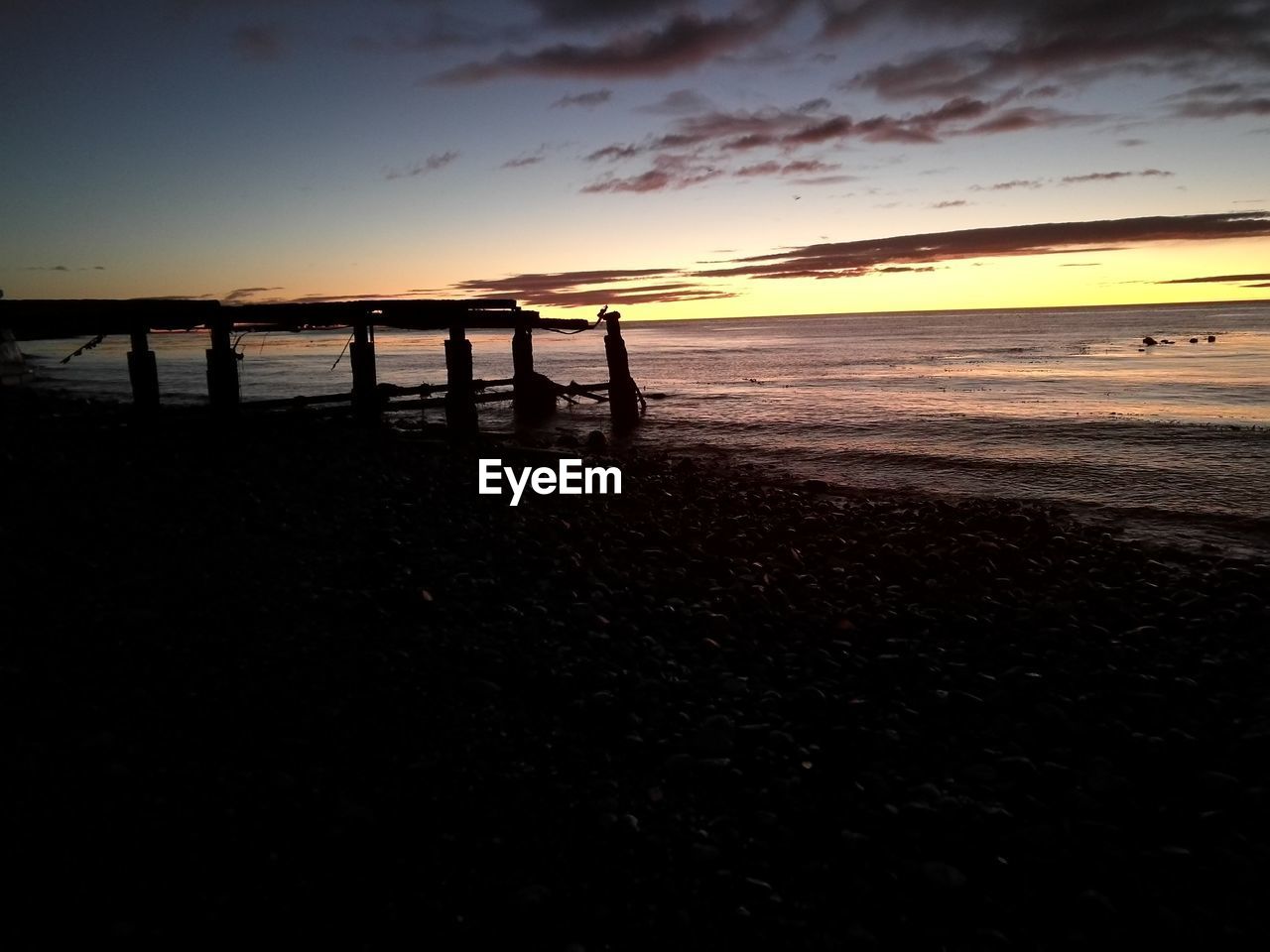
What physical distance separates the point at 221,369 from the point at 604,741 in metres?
13.2

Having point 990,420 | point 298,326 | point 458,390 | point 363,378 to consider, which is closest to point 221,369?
point 298,326

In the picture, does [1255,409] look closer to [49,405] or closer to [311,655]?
[311,655]

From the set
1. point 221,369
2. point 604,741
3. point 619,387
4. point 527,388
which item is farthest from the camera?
point 619,387

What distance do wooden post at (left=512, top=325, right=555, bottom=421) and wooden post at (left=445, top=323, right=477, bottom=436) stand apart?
406cm

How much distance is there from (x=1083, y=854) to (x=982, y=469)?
570 inches

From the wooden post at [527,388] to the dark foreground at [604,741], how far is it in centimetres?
1409

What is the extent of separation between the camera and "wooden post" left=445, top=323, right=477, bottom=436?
18375 mm

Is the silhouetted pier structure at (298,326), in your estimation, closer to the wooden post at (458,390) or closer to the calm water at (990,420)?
the wooden post at (458,390)

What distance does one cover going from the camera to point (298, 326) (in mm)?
16969

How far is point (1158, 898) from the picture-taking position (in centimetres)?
383

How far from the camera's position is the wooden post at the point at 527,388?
23.1 metres

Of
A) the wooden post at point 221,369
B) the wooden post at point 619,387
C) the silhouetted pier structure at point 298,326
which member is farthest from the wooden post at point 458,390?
the wooden post at point 619,387

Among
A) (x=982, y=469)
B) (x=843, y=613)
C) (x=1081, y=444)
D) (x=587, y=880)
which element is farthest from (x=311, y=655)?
(x=1081, y=444)

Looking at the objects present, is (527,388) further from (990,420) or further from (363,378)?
(990,420)
